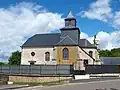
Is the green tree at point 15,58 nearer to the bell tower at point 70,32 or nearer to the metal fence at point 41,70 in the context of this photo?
the bell tower at point 70,32

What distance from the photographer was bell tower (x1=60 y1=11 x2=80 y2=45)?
2472 inches

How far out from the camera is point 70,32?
213 feet

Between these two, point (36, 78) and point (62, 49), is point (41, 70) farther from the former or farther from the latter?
point (62, 49)

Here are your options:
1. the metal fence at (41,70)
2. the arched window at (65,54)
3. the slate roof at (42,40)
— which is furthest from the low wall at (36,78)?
the slate roof at (42,40)

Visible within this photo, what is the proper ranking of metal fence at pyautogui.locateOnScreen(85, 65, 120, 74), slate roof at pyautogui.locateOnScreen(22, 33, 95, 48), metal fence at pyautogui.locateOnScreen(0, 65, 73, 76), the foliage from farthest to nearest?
the foliage < slate roof at pyautogui.locateOnScreen(22, 33, 95, 48) < metal fence at pyautogui.locateOnScreen(85, 65, 120, 74) < metal fence at pyautogui.locateOnScreen(0, 65, 73, 76)

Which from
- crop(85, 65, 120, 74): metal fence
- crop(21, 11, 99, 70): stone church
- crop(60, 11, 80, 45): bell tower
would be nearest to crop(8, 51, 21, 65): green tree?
crop(21, 11, 99, 70): stone church

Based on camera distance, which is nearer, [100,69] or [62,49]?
[100,69]

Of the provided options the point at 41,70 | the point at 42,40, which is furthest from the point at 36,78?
the point at 42,40

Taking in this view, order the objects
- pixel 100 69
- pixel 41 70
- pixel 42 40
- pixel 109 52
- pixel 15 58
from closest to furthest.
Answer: pixel 41 70 < pixel 100 69 < pixel 42 40 < pixel 15 58 < pixel 109 52

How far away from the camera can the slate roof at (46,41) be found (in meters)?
65.8

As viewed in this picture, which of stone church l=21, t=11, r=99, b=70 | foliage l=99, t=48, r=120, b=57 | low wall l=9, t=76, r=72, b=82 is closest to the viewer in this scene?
low wall l=9, t=76, r=72, b=82

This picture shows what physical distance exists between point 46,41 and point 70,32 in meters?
6.86

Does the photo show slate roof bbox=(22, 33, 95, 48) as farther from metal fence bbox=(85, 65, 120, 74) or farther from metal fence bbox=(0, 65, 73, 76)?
metal fence bbox=(0, 65, 73, 76)

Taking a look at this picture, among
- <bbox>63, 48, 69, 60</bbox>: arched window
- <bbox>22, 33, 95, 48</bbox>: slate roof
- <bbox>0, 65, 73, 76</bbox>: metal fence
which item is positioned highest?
<bbox>22, 33, 95, 48</bbox>: slate roof
